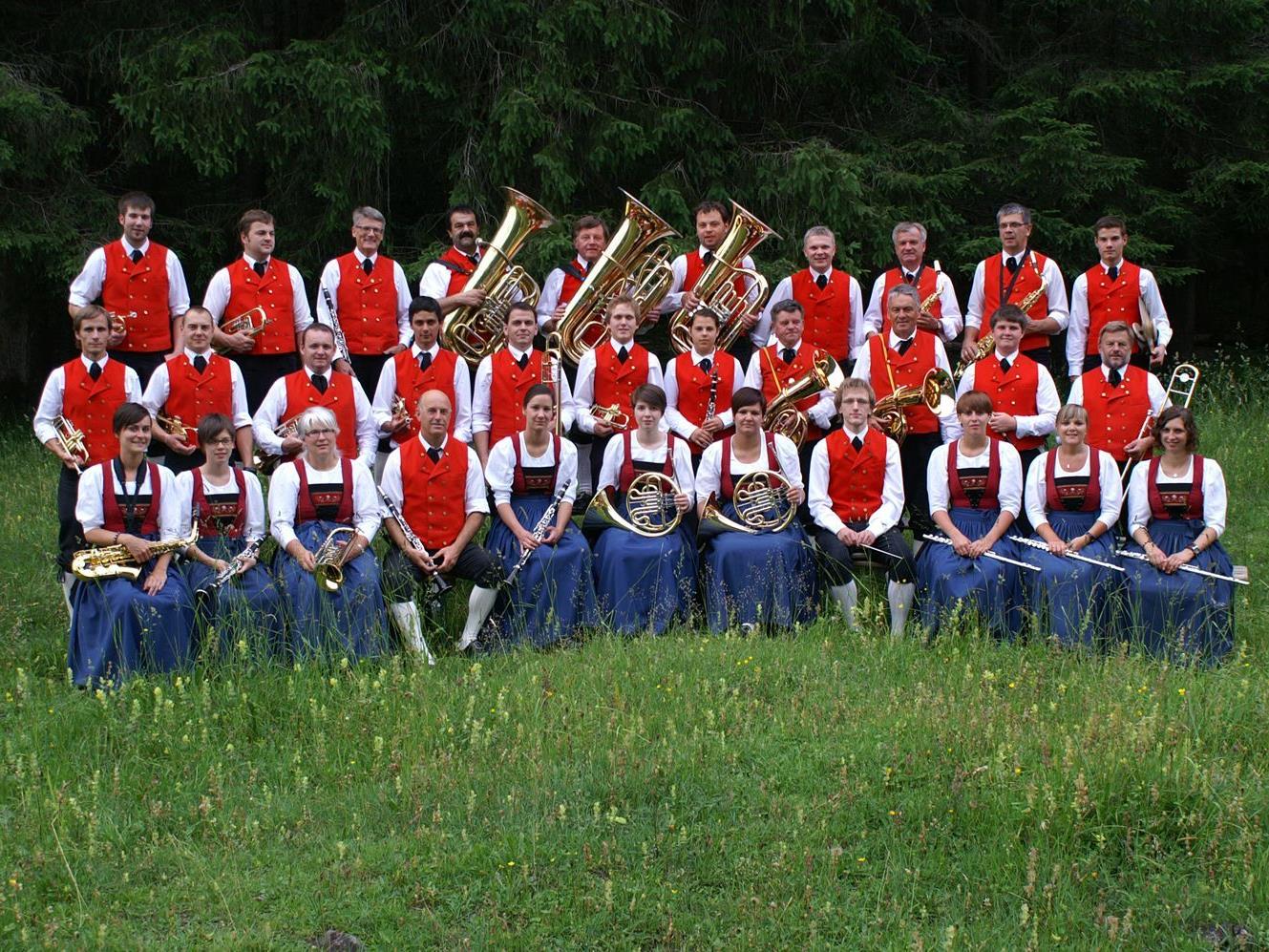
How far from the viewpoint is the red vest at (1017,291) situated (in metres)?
9.05

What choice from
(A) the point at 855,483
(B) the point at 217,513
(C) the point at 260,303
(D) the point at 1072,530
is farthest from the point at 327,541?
(D) the point at 1072,530

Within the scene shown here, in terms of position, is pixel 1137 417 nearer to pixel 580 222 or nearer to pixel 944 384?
pixel 944 384

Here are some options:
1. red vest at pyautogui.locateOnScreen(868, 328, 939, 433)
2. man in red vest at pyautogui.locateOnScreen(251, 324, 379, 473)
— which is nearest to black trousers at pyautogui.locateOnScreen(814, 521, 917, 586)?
red vest at pyautogui.locateOnScreen(868, 328, 939, 433)

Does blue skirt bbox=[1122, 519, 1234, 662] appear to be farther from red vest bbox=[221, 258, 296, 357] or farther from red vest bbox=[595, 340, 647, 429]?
red vest bbox=[221, 258, 296, 357]

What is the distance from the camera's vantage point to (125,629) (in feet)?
21.5

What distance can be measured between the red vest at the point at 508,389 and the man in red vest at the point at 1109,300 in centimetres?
347

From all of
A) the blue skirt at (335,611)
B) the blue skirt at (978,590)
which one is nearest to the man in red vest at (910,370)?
the blue skirt at (978,590)

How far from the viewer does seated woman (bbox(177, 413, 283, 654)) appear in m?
6.71

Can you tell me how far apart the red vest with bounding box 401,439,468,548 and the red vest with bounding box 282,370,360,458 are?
559 millimetres

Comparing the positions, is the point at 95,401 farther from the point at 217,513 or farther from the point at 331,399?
the point at 331,399

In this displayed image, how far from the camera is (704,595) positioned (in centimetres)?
778

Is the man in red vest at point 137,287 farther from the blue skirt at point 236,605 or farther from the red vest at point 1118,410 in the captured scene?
the red vest at point 1118,410

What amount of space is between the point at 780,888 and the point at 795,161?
8.85 meters

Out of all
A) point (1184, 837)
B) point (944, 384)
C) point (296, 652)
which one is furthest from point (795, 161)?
point (1184, 837)
